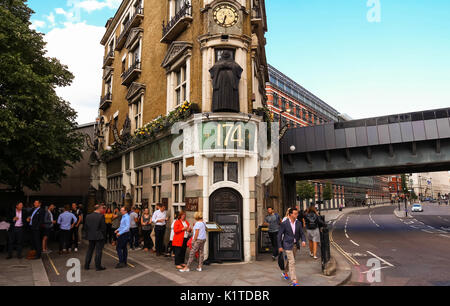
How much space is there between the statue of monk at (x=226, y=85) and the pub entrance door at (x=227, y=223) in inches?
124

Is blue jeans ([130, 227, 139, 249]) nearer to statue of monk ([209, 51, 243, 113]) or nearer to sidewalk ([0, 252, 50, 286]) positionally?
sidewalk ([0, 252, 50, 286])

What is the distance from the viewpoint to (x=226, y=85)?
11.3 metres

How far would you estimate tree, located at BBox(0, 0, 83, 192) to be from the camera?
12953 mm

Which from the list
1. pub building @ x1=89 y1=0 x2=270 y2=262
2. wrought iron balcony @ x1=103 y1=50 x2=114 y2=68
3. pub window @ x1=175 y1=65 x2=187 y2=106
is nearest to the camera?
pub building @ x1=89 y1=0 x2=270 y2=262

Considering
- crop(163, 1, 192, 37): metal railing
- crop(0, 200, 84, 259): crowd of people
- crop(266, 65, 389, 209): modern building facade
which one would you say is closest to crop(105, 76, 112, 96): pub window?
crop(163, 1, 192, 37): metal railing

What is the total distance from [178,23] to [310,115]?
6133cm

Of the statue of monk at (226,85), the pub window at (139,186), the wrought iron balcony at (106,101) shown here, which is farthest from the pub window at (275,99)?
the statue of monk at (226,85)

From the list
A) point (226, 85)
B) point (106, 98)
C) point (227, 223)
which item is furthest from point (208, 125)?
point (106, 98)

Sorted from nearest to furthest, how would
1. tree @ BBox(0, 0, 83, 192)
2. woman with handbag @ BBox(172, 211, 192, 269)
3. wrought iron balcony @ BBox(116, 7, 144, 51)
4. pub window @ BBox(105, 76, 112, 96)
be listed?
1. woman with handbag @ BBox(172, 211, 192, 269)
2. tree @ BBox(0, 0, 83, 192)
3. wrought iron balcony @ BBox(116, 7, 144, 51)
4. pub window @ BBox(105, 76, 112, 96)

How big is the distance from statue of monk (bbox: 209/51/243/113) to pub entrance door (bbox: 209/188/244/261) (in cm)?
314

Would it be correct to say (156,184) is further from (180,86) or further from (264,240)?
(264,240)

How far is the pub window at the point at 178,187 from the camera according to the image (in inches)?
491

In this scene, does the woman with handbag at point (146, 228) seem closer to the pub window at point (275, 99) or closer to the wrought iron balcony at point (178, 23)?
the wrought iron balcony at point (178, 23)
